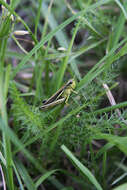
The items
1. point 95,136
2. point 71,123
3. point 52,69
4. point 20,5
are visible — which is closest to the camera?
point 95,136

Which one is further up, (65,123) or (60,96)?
(60,96)

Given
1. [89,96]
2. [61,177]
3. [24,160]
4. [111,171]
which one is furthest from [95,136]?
[24,160]

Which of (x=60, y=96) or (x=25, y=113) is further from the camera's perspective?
(x=60, y=96)

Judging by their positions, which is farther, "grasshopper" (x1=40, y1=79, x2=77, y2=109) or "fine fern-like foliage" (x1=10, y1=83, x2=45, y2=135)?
"grasshopper" (x1=40, y1=79, x2=77, y2=109)

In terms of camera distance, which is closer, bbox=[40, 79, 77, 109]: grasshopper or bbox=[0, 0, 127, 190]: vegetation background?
bbox=[0, 0, 127, 190]: vegetation background

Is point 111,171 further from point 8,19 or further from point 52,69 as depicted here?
point 8,19

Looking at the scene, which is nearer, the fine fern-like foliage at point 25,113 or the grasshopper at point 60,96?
the fine fern-like foliage at point 25,113

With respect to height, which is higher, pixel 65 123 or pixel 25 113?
pixel 25 113

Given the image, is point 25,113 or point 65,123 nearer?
point 25,113
